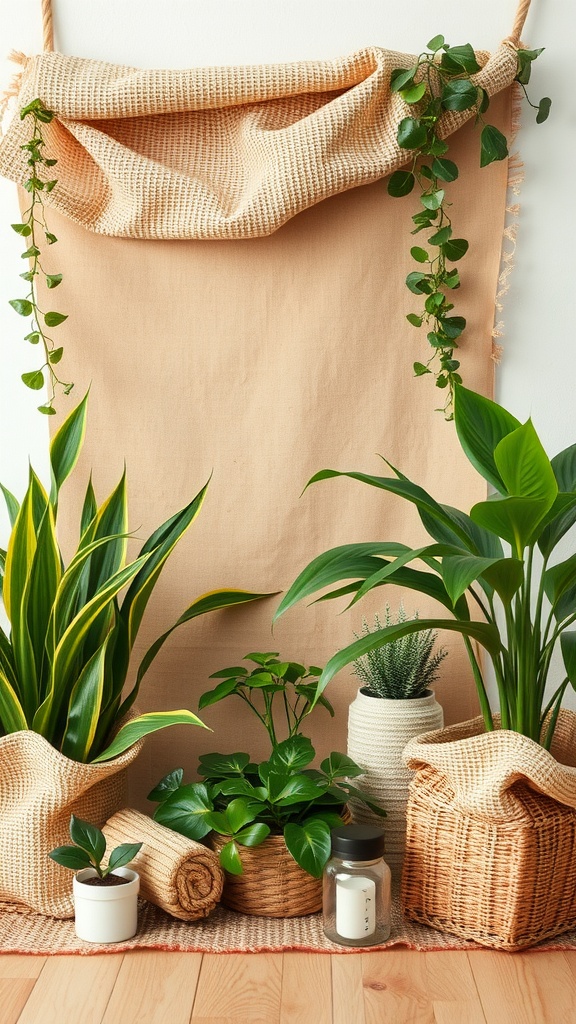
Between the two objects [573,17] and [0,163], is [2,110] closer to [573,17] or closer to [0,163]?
Answer: [0,163]

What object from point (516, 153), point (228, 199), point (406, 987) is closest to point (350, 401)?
point (228, 199)

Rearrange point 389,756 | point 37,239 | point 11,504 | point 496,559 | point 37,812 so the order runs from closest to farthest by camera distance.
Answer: point 496,559 → point 37,812 → point 389,756 → point 11,504 → point 37,239

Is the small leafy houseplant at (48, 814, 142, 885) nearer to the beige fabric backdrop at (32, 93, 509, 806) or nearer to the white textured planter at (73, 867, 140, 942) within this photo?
the white textured planter at (73, 867, 140, 942)

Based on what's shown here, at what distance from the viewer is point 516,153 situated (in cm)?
198

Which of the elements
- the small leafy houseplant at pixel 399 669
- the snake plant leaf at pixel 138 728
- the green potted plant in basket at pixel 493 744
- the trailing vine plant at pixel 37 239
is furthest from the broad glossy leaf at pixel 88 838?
the trailing vine plant at pixel 37 239

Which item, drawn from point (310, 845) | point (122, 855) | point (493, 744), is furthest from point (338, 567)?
point (122, 855)

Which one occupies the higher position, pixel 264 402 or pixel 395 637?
pixel 264 402

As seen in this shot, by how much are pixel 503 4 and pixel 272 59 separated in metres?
0.47

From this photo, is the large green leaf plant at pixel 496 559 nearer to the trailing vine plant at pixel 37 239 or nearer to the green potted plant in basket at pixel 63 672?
the green potted plant in basket at pixel 63 672

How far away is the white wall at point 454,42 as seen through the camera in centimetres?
196

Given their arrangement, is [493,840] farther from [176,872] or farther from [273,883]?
[176,872]

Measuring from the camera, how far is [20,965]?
4.98 feet

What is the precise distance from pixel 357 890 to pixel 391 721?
33 centimetres

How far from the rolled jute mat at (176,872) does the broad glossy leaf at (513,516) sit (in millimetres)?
726
